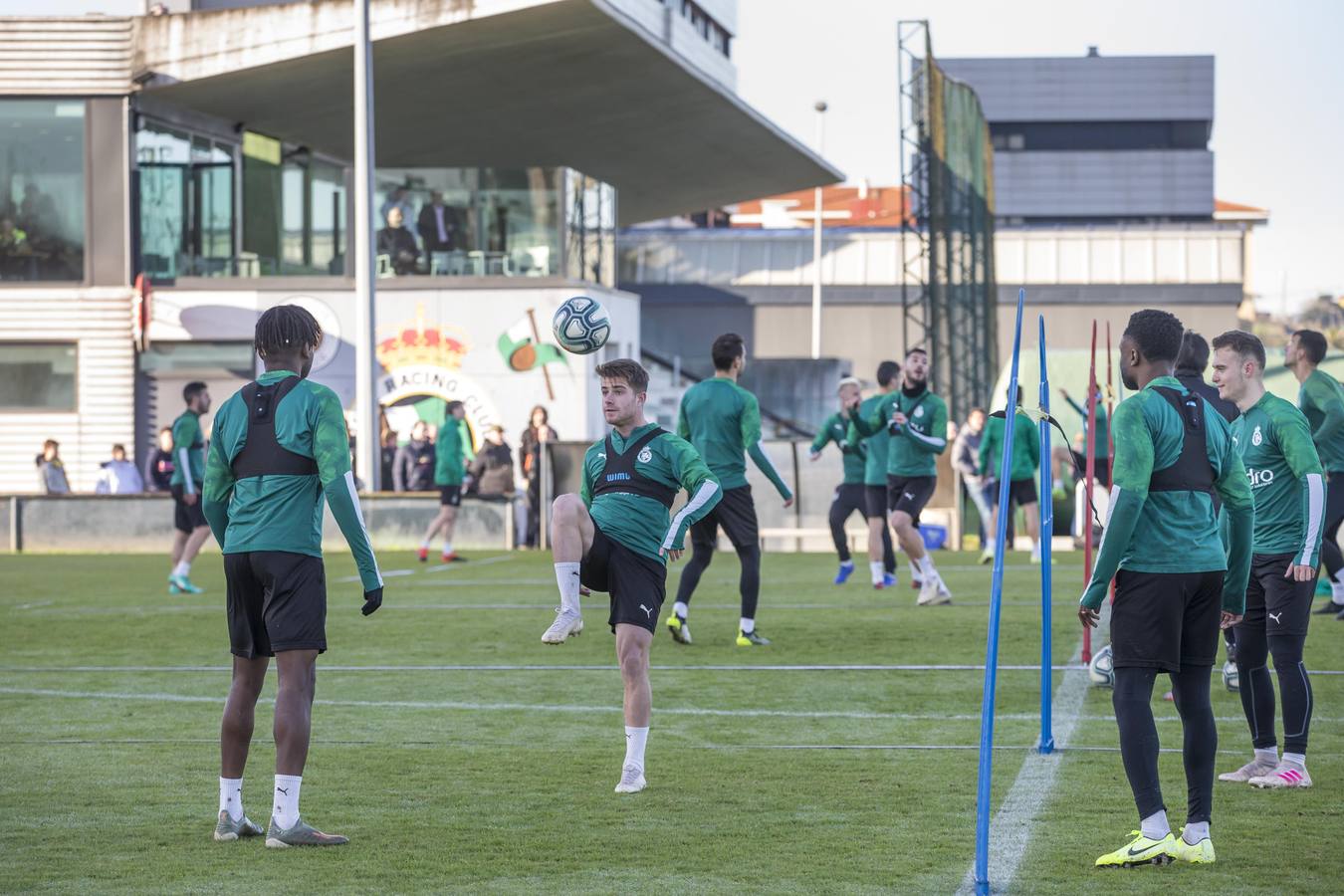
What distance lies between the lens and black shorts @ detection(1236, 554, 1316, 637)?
26.2 ft

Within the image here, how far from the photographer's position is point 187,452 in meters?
18.4

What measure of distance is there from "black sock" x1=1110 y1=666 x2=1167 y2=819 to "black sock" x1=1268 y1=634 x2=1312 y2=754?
1.77 m

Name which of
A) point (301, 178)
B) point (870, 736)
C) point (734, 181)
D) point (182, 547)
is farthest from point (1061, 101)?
point (870, 736)

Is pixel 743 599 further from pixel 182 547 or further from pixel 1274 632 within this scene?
pixel 182 547

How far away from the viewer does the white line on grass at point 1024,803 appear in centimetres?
628

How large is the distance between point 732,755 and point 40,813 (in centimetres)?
313

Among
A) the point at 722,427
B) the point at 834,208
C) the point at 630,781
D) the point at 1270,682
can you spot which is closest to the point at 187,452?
the point at 722,427

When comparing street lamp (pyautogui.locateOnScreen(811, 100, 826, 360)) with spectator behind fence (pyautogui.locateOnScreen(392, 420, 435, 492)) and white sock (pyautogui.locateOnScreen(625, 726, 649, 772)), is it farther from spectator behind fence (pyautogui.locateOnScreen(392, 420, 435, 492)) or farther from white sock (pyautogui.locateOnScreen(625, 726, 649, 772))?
white sock (pyautogui.locateOnScreen(625, 726, 649, 772))

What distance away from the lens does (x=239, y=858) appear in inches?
261

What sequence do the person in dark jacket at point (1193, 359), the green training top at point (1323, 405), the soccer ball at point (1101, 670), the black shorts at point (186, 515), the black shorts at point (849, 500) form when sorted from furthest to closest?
the black shorts at point (849, 500)
the black shorts at point (186, 515)
the green training top at point (1323, 405)
the soccer ball at point (1101, 670)
the person in dark jacket at point (1193, 359)


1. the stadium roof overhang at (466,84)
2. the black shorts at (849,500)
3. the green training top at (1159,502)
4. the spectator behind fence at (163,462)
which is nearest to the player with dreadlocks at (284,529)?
the green training top at (1159,502)

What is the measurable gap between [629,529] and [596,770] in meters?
1.21

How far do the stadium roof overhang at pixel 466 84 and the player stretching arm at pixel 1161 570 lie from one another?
25170 millimetres

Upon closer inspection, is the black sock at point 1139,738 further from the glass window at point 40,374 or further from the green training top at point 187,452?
the glass window at point 40,374
